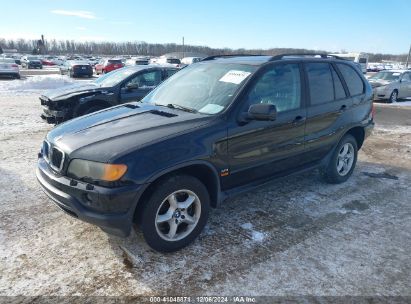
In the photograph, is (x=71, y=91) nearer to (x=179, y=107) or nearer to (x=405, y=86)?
(x=179, y=107)

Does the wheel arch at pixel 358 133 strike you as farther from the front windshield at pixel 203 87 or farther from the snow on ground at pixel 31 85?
the snow on ground at pixel 31 85

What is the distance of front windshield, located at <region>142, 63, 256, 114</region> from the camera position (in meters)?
3.69

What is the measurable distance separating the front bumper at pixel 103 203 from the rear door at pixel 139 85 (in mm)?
5145

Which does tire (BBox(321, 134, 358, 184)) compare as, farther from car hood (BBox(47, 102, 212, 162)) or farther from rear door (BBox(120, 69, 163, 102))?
rear door (BBox(120, 69, 163, 102))

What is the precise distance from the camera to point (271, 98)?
12.8 feet

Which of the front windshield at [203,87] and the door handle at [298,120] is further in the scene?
the door handle at [298,120]

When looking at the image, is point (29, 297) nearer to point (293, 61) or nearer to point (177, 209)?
point (177, 209)

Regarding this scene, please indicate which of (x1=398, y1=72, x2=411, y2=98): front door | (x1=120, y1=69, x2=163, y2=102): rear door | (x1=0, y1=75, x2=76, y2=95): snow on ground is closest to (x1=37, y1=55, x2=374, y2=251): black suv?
(x1=120, y1=69, x2=163, y2=102): rear door

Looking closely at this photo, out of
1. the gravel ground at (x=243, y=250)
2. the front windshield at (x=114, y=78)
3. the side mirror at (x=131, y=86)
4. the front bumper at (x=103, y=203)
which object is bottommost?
the gravel ground at (x=243, y=250)

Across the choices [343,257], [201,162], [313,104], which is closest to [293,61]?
[313,104]

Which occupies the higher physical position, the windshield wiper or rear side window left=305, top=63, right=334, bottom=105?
rear side window left=305, top=63, right=334, bottom=105

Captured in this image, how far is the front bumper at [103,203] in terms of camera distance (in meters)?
2.82

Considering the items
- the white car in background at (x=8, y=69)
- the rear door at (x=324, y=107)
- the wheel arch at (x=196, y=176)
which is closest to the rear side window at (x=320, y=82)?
the rear door at (x=324, y=107)

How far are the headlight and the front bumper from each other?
2.9 inches
